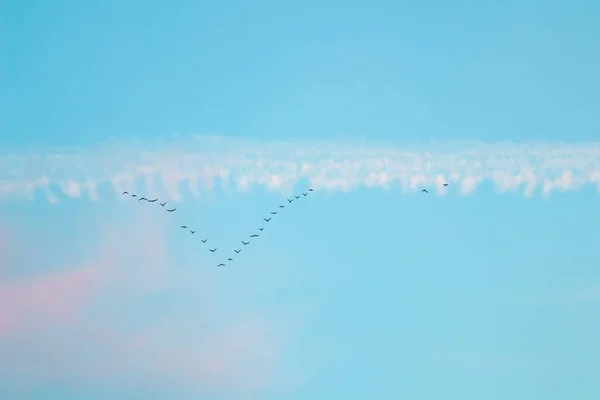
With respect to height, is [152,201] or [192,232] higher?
[152,201]

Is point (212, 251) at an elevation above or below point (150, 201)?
below

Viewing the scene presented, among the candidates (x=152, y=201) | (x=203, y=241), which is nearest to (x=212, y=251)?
(x=203, y=241)

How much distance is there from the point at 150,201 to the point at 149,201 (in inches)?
3.7

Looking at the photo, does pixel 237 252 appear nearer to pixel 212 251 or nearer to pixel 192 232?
pixel 212 251

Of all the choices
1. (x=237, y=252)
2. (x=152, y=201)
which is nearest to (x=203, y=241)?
(x=237, y=252)

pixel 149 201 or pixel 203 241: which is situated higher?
pixel 149 201

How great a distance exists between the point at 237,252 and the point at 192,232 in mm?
4068

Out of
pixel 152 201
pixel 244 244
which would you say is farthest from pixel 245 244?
pixel 152 201

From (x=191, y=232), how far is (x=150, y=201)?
4.90 m

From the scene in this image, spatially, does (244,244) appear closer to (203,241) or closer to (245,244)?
(245,244)

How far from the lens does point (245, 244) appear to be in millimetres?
30641

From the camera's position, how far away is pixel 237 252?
1203 inches

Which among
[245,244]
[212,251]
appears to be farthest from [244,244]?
[212,251]

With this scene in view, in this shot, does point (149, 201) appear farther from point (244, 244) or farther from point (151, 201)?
point (244, 244)
